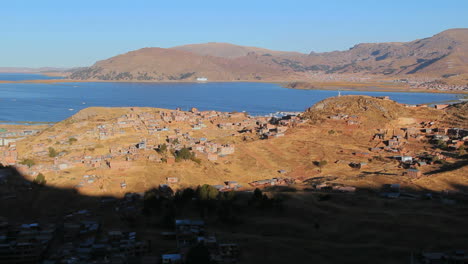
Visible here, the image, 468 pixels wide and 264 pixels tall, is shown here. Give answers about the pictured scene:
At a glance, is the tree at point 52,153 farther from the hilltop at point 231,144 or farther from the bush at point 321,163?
the bush at point 321,163

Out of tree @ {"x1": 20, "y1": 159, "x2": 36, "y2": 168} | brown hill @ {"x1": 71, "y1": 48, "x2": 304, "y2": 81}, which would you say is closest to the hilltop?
tree @ {"x1": 20, "y1": 159, "x2": 36, "y2": 168}

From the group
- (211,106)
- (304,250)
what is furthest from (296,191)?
(211,106)

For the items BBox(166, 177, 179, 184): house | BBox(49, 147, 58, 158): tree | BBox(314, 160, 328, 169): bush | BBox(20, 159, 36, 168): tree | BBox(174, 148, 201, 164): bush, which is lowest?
BBox(314, 160, 328, 169): bush

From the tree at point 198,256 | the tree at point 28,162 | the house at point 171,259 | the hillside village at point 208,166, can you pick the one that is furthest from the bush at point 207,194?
the tree at point 28,162

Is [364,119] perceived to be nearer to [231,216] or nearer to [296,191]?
[296,191]

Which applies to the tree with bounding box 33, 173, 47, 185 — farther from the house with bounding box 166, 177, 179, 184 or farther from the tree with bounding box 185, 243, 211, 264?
the tree with bounding box 185, 243, 211, 264

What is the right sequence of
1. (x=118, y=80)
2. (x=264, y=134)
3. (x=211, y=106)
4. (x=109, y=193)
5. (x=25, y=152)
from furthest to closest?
(x=118, y=80), (x=211, y=106), (x=264, y=134), (x=25, y=152), (x=109, y=193)

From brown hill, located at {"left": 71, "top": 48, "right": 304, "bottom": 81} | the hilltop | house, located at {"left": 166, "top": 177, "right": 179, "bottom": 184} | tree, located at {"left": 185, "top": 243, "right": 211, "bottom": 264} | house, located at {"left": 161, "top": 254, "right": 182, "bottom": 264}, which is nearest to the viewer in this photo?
tree, located at {"left": 185, "top": 243, "right": 211, "bottom": 264}

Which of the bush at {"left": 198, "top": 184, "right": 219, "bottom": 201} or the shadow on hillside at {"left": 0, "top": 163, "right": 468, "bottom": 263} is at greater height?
the bush at {"left": 198, "top": 184, "right": 219, "bottom": 201}

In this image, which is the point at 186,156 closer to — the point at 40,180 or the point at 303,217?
the point at 40,180
